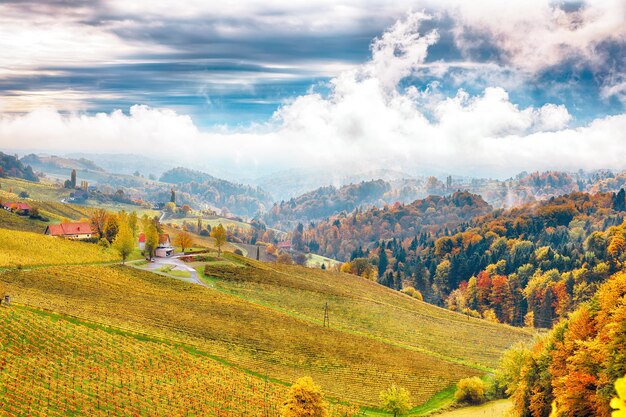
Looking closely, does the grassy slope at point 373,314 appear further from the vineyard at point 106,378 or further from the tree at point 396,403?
the vineyard at point 106,378

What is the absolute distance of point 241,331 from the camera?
278 feet

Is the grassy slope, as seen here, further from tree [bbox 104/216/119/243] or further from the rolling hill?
tree [bbox 104/216/119/243]

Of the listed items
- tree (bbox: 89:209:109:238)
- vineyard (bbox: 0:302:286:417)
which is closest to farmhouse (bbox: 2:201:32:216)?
tree (bbox: 89:209:109:238)

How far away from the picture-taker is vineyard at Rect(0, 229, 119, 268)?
95312 millimetres

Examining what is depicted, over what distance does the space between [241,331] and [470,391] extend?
111ft

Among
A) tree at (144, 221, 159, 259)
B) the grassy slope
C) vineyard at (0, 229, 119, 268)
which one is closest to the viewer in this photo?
vineyard at (0, 229, 119, 268)

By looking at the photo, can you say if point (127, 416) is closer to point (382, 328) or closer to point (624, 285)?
point (624, 285)

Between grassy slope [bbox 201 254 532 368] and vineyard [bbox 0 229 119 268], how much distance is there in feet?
76.4

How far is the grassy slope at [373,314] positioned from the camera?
100 meters

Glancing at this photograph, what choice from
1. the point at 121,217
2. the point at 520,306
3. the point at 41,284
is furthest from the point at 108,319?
the point at 520,306

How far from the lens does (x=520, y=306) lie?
164 m

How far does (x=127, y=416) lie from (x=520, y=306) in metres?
140

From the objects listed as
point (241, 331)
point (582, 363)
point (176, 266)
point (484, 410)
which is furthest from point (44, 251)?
point (582, 363)

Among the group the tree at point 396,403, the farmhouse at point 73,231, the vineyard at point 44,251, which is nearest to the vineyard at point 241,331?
the tree at point 396,403
